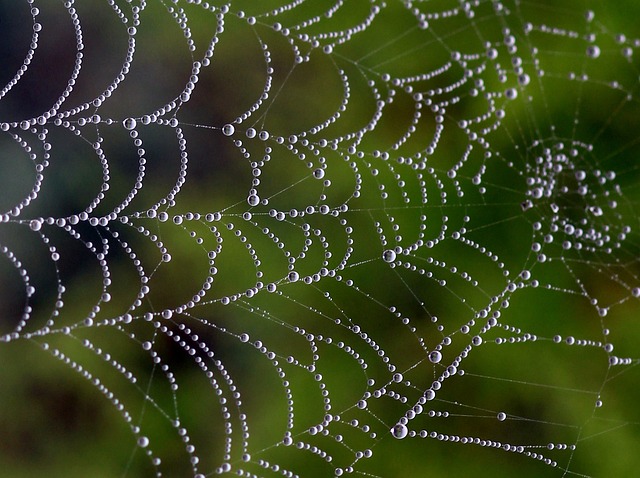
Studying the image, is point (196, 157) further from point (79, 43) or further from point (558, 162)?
point (558, 162)

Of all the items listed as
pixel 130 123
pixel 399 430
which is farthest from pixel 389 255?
pixel 130 123

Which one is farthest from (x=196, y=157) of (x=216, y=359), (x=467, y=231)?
(x=467, y=231)

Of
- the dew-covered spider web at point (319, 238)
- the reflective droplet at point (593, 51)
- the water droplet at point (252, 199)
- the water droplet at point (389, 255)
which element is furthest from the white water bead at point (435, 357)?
the reflective droplet at point (593, 51)

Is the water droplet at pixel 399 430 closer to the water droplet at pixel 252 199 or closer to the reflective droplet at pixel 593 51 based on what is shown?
the water droplet at pixel 252 199

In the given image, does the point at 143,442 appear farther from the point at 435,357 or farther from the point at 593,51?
the point at 593,51

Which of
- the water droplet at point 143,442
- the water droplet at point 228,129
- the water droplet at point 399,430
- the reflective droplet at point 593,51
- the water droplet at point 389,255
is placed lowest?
the water droplet at point 143,442

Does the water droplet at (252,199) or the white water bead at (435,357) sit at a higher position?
the water droplet at (252,199)

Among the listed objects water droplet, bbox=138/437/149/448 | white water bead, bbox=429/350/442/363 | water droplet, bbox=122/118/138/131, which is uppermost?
water droplet, bbox=122/118/138/131

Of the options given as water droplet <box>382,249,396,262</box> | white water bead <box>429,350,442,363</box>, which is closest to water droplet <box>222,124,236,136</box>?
water droplet <box>382,249,396,262</box>

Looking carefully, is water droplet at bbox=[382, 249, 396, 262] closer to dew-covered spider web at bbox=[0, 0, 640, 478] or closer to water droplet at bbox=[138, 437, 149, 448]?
dew-covered spider web at bbox=[0, 0, 640, 478]
